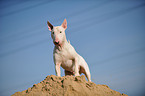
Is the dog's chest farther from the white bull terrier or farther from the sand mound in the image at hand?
the sand mound

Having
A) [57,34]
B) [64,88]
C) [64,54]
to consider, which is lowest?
[64,88]

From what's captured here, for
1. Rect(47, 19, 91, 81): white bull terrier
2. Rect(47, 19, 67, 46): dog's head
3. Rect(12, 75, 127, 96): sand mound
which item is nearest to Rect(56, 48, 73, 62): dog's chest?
Rect(47, 19, 91, 81): white bull terrier

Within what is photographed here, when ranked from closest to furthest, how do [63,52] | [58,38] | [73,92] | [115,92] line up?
1. [73,92]
2. [115,92]
3. [58,38]
4. [63,52]

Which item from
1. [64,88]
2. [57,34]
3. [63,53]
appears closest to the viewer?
[64,88]

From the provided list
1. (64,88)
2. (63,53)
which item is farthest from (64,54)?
(64,88)

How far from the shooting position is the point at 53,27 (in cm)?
707

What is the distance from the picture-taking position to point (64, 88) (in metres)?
5.30

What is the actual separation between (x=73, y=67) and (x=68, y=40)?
1308 mm

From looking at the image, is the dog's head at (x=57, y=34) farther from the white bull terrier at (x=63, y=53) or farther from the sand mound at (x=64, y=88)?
the sand mound at (x=64, y=88)

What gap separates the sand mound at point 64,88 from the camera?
5.27 m

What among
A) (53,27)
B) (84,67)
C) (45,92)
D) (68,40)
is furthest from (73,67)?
(45,92)

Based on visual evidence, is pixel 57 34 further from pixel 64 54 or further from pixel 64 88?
pixel 64 88

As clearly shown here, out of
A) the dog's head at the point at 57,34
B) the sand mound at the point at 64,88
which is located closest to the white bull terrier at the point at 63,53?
the dog's head at the point at 57,34

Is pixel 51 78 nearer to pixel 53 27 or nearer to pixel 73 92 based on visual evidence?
pixel 73 92
